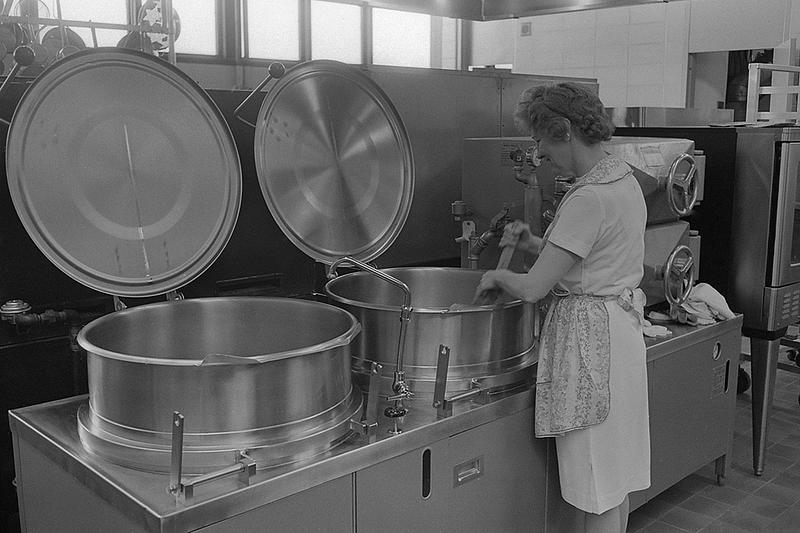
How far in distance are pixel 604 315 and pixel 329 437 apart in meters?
0.80

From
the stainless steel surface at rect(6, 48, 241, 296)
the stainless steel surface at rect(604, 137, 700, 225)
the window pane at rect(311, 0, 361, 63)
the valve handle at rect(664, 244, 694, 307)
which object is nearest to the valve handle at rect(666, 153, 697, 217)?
the stainless steel surface at rect(604, 137, 700, 225)

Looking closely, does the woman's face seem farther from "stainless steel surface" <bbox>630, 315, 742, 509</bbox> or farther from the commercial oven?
the commercial oven

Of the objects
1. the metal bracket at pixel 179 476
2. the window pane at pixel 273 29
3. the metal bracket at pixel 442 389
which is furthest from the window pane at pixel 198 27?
the metal bracket at pixel 179 476

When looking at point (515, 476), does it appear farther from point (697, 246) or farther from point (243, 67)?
point (243, 67)

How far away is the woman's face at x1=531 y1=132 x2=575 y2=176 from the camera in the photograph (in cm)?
197

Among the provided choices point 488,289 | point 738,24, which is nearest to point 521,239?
point 488,289

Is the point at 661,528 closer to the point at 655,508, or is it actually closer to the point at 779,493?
the point at 655,508

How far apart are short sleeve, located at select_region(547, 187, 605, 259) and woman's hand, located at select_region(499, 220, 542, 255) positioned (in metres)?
0.30

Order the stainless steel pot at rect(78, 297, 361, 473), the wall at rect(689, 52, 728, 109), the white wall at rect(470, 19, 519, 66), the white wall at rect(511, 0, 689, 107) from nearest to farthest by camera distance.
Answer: the stainless steel pot at rect(78, 297, 361, 473) → the white wall at rect(511, 0, 689, 107) → the wall at rect(689, 52, 728, 109) → the white wall at rect(470, 19, 519, 66)

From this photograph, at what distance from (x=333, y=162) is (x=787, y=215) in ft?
6.19

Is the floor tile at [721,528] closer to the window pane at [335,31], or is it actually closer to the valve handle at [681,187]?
the valve handle at [681,187]

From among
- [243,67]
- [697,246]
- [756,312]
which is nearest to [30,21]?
[697,246]

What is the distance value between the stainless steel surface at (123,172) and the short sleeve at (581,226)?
783 mm

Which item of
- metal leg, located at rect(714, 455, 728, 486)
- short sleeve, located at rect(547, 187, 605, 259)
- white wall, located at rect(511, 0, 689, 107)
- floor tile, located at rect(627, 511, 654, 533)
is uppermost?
white wall, located at rect(511, 0, 689, 107)
